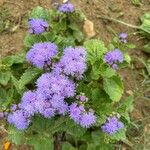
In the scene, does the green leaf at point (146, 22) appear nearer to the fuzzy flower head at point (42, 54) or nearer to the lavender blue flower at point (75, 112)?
the fuzzy flower head at point (42, 54)

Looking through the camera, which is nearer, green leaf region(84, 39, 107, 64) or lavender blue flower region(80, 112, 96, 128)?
lavender blue flower region(80, 112, 96, 128)

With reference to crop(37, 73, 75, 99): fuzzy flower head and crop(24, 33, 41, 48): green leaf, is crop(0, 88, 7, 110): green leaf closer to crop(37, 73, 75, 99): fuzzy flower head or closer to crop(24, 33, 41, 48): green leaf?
crop(24, 33, 41, 48): green leaf

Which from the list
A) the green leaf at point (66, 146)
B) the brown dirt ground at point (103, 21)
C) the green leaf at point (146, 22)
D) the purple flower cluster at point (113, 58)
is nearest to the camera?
the purple flower cluster at point (113, 58)

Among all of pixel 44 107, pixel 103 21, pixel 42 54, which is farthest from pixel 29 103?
pixel 103 21

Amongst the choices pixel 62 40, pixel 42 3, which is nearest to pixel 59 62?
pixel 62 40

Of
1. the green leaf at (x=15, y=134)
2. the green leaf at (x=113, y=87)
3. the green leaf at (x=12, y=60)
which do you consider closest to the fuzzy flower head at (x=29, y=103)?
the green leaf at (x=15, y=134)

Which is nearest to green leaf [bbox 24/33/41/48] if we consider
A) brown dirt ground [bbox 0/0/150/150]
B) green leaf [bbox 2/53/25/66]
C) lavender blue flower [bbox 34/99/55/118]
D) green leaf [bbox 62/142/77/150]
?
green leaf [bbox 2/53/25/66]

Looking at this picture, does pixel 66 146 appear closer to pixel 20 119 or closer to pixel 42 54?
pixel 20 119
